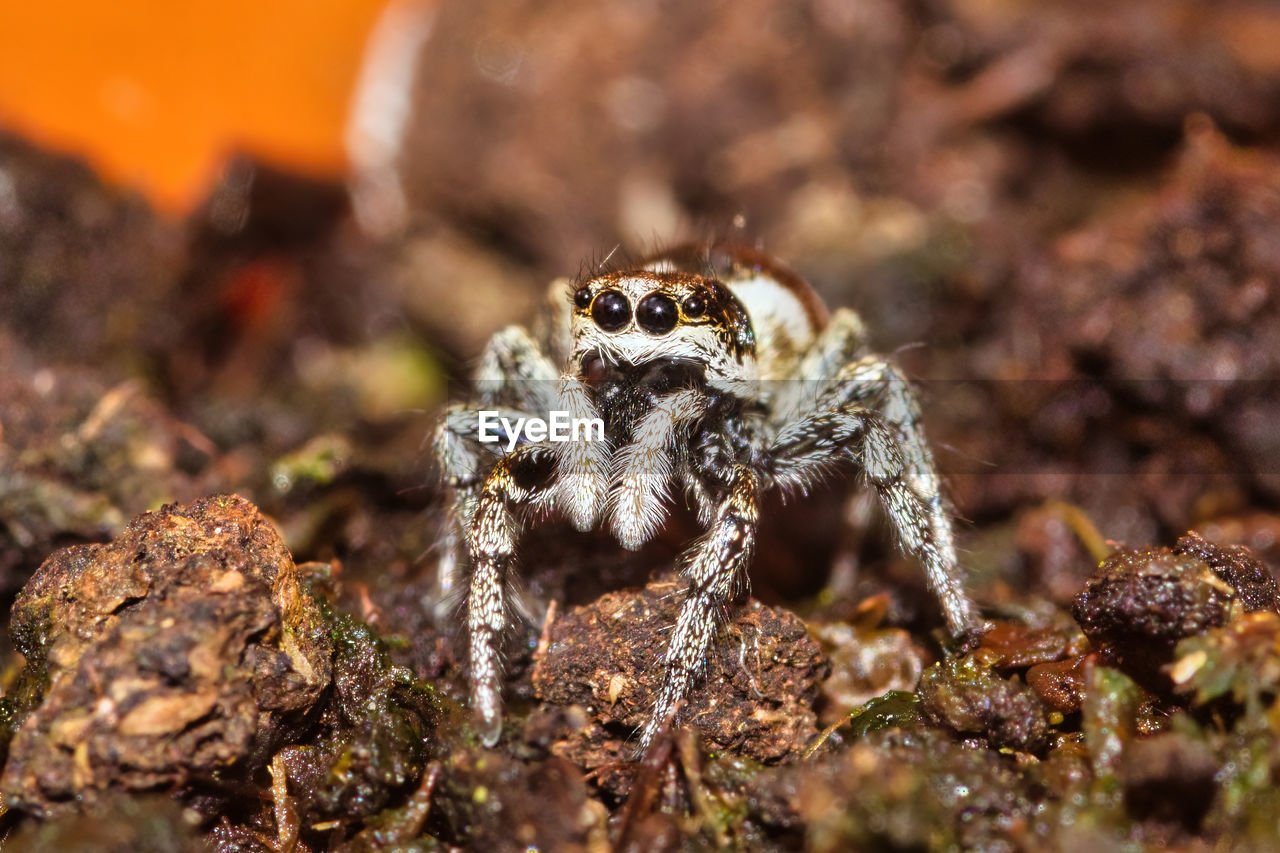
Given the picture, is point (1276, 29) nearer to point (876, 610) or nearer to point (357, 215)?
point (876, 610)

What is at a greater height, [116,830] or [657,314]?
[657,314]

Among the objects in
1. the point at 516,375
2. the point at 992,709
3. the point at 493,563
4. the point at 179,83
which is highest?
the point at 179,83

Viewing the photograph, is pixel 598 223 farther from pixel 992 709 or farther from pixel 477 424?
pixel 992 709

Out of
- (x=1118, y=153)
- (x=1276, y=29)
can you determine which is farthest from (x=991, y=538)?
(x=1276, y=29)

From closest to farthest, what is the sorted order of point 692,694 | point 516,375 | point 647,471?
point 692,694
point 647,471
point 516,375

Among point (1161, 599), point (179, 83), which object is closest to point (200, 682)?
point (1161, 599)

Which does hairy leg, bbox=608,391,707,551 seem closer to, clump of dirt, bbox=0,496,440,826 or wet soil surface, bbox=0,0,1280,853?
wet soil surface, bbox=0,0,1280,853
